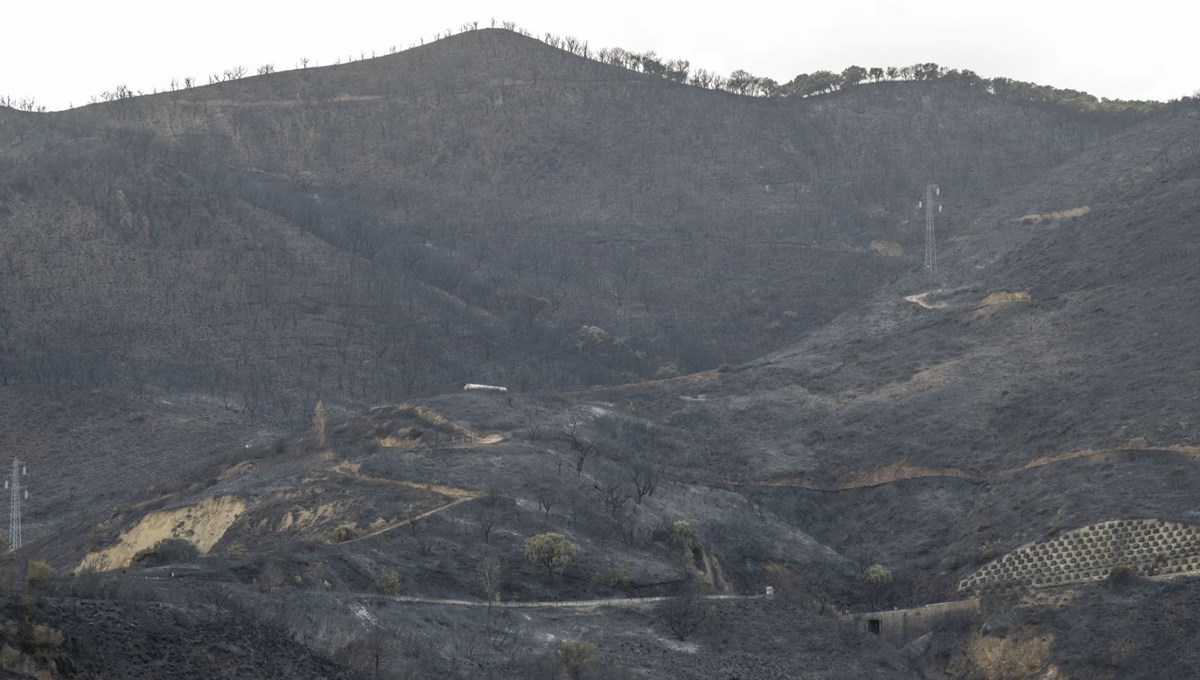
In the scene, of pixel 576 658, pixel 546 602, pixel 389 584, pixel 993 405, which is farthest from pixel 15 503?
pixel 993 405

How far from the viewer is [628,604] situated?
193 feet

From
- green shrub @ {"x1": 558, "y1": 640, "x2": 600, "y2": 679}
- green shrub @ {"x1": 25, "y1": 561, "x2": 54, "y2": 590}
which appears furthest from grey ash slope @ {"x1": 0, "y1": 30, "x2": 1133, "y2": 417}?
green shrub @ {"x1": 25, "y1": 561, "x2": 54, "y2": 590}

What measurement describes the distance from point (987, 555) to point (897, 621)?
488cm

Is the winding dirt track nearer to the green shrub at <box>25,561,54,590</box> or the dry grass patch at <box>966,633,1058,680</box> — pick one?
the dry grass patch at <box>966,633,1058,680</box>

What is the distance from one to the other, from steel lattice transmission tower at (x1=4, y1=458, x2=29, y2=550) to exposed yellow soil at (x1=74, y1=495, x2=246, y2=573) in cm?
529

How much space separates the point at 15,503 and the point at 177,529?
12.2m

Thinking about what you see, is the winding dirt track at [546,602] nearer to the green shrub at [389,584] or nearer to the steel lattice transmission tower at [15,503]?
the green shrub at [389,584]

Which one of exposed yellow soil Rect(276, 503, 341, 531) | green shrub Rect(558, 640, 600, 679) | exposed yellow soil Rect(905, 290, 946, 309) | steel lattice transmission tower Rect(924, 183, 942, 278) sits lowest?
green shrub Rect(558, 640, 600, 679)

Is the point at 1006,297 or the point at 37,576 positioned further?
the point at 1006,297

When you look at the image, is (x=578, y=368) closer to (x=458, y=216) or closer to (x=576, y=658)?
(x=458, y=216)

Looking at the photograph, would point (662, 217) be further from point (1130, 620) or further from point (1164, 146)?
point (1130, 620)

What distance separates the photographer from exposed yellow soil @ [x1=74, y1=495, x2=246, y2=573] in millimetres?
65863

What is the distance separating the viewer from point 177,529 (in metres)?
67.0

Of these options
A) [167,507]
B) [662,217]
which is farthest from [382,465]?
[662,217]
